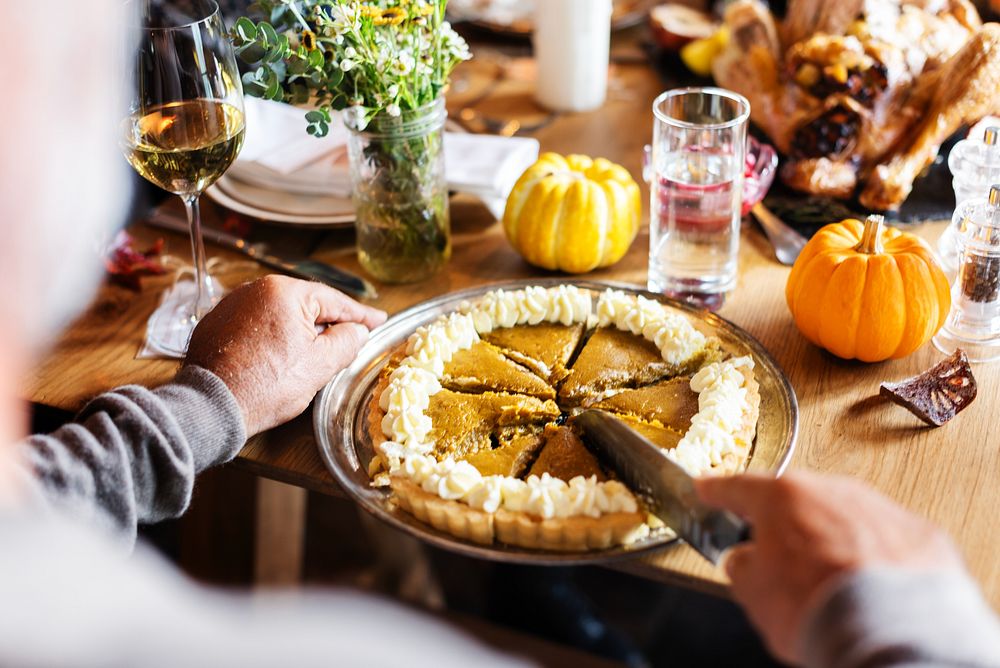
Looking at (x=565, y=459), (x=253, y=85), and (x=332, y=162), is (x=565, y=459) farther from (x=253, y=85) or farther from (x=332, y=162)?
(x=332, y=162)

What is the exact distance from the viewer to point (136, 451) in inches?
53.1

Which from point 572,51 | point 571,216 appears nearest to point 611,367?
point 571,216

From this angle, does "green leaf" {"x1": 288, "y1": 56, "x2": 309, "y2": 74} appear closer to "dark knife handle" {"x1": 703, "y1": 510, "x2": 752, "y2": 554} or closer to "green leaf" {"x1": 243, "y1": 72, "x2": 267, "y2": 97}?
"green leaf" {"x1": 243, "y1": 72, "x2": 267, "y2": 97}

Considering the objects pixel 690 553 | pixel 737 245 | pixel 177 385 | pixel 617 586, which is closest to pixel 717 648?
pixel 617 586

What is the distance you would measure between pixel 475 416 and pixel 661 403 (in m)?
0.29

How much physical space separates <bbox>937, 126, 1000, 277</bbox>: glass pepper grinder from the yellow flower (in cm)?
115

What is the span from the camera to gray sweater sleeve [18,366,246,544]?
50.2 inches

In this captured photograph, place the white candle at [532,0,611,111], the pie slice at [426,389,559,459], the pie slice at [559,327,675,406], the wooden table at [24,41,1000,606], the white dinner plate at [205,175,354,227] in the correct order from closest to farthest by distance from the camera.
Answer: the wooden table at [24,41,1000,606], the pie slice at [426,389,559,459], the pie slice at [559,327,675,406], the white dinner plate at [205,175,354,227], the white candle at [532,0,611,111]

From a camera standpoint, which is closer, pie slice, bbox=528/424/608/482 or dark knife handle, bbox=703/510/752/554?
dark knife handle, bbox=703/510/752/554

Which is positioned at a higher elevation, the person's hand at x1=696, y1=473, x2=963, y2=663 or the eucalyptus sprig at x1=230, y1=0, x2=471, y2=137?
the eucalyptus sprig at x1=230, y1=0, x2=471, y2=137

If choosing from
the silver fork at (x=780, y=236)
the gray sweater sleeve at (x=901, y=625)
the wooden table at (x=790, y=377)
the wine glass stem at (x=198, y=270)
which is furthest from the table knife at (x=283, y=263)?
the gray sweater sleeve at (x=901, y=625)

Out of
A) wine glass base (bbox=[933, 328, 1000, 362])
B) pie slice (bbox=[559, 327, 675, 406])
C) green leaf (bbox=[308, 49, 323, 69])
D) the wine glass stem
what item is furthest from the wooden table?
green leaf (bbox=[308, 49, 323, 69])

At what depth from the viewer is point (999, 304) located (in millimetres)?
1731

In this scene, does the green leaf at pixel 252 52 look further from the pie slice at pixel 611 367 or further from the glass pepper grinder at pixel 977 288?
the glass pepper grinder at pixel 977 288
